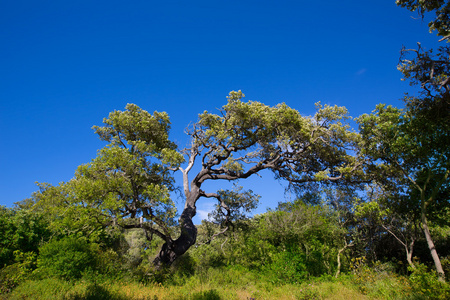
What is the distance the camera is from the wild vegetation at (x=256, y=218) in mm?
10558

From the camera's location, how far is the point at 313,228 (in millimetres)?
15906

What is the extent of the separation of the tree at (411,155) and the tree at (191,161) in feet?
5.92

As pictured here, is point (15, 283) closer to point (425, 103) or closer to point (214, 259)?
point (214, 259)

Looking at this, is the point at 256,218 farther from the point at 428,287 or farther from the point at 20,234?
the point at 20,234

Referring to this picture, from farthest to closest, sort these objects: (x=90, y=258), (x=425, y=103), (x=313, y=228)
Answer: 1. (x=313, y=228)
2. (x=90, y=258)
3. (x=425, y=103)

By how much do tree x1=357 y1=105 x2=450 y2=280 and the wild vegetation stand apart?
6 centimetres

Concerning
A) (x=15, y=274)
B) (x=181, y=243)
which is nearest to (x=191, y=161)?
(x=181, y=243)

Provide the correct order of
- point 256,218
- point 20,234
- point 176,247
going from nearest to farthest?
1. point 20,234
2. point 176,247
3. point 256,218

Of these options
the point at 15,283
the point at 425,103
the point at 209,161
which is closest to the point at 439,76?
the point at 425,103

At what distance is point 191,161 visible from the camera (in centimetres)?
1856

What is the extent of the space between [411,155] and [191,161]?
1345 cm

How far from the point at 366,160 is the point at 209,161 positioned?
10.6m

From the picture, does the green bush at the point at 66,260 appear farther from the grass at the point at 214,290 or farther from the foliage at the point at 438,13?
the foliage at the point at 438,13

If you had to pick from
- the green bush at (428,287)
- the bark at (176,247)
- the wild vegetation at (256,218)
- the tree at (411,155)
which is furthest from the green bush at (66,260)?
the tree at (411,155)
